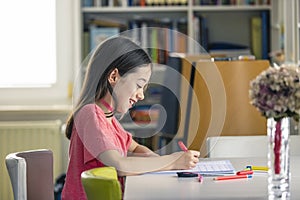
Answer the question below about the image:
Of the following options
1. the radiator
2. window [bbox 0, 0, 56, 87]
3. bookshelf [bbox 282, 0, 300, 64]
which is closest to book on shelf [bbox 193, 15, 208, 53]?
bookshelf [bbox 282, 0, 300, 64]

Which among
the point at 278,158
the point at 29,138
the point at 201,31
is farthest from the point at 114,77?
the point at 201,31

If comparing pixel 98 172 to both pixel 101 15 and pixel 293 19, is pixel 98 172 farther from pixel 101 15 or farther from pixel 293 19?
pixel 101 15

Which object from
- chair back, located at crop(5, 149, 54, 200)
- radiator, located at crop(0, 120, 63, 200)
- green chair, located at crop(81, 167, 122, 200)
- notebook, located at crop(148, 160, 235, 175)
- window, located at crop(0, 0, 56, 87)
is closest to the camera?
green chair, located at crop(81, 167, 122, 200)

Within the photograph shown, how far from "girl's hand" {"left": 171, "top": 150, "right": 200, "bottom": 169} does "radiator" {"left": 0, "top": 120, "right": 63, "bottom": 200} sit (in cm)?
232

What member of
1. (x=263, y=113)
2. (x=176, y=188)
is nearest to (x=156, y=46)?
(x=176, y=188)

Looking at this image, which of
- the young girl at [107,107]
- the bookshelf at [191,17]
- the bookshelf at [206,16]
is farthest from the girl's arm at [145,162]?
the bookshelf at [206,16]

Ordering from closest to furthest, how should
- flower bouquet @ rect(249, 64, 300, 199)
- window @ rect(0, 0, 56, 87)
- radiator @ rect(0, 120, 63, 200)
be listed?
flower bouquet @ rect(249, 64, 300, 199) → radiator @ rect(0, 120, 63, 200) → window @ rect(0, 0, 56, 87)

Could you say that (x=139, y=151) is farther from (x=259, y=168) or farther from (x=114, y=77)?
(x=259, y=168)

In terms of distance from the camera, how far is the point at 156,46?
460 cm

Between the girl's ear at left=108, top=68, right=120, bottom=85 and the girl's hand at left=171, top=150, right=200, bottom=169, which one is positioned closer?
the girl's hand at left=171, top=150, right=200, bottom=169

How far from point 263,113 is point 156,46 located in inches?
116

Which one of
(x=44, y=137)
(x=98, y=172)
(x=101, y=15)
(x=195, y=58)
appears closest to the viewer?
(x=98, y=172)

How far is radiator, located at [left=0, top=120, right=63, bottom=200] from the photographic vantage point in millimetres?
4504

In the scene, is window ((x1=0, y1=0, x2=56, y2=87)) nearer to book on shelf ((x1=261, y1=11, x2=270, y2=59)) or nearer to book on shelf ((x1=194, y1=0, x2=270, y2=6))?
book on shelf ((x1=194, y1=0, x2=270, y2=6))
